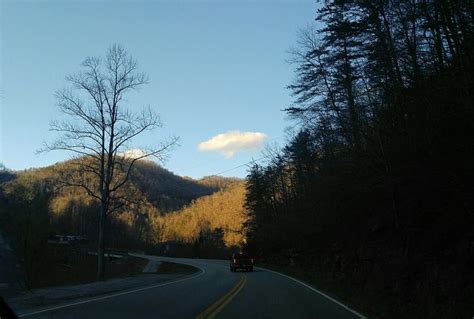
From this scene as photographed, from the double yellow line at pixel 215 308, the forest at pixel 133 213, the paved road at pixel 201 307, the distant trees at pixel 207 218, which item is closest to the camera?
the double yellow line at pixel 215 308

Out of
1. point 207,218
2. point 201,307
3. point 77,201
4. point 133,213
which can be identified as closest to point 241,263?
point 201,307

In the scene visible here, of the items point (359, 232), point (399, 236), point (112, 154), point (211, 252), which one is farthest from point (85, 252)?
point (399, 236)

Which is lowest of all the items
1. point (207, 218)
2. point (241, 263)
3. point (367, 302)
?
point (367, 302)

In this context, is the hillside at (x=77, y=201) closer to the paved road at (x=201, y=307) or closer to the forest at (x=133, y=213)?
→ the forest at (x=133, y=213)

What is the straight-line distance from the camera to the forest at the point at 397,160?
13.9 m

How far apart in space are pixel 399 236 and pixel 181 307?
11672 millimetres

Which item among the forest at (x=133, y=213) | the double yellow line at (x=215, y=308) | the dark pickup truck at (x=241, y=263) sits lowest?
the double yellow line at (x=215, y=308)

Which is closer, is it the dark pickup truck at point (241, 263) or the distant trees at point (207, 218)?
the dark pickup truck at point (241, 263)

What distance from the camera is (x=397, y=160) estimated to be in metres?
20.9

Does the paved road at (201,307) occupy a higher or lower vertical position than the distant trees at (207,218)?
lower

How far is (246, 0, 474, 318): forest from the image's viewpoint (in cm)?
1388

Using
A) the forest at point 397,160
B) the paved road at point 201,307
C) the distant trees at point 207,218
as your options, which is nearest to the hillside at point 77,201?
the distant trees at point 207,218

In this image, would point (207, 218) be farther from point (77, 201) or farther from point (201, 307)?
point (201, 307)

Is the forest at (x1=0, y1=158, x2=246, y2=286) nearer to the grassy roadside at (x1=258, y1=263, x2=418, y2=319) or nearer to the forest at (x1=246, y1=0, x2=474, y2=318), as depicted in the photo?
the forest at (x1=246, y1=0, x2=474, y2=318)
